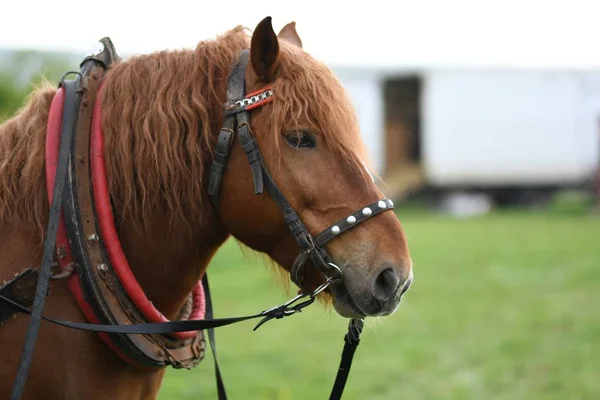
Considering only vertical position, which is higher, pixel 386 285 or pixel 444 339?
pixel 386 285

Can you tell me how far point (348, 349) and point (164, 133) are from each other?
1034 millimetres

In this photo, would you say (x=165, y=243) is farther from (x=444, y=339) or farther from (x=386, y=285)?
(x=444, y=339)

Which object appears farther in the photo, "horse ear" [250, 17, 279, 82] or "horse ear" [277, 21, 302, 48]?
"horse ear" [277, 21, 302, 48]

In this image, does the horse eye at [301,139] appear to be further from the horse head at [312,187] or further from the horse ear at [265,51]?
the horse ear at [265,51]

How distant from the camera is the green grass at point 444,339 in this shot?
5.97 m

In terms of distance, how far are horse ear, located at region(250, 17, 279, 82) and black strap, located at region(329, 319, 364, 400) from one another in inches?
36.1

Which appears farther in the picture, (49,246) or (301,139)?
(301,139)

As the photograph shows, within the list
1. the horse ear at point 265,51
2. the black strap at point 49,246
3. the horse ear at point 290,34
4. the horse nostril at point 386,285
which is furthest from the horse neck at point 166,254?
the horse ear at point 290,34

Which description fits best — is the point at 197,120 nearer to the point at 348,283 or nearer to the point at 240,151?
the point at 240,151

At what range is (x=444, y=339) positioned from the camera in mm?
7730

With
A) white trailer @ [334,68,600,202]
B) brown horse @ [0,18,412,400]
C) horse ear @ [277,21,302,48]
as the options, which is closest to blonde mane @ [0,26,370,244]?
brown horse @ [0,18,412,400]

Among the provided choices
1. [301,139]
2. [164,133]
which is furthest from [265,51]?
[164,133]

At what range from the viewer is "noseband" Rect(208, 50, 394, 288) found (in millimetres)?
2346

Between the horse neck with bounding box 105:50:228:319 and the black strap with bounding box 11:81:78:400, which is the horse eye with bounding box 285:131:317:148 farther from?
the black strap with bounding box 11:81:78:400
